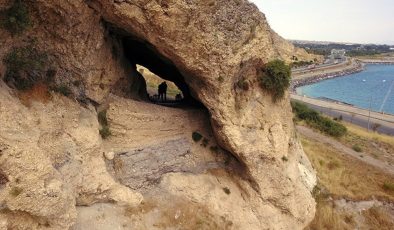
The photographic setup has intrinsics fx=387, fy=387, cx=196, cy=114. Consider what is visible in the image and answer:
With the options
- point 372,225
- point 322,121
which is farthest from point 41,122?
point 322,121

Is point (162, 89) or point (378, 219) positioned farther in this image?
point (162, 89)

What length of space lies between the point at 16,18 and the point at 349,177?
28.0 meters

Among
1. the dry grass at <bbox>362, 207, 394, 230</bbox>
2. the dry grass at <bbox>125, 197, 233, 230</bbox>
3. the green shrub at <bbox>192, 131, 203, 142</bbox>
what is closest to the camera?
the dry grass at <bbox>125, 197, 233, 230</bbox>

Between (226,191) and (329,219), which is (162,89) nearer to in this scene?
(226,191)

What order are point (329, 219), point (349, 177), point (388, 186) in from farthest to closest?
1. point (349, 177)
2. point (388, 186)
3. point (329, 219)

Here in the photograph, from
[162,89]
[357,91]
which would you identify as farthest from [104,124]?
[357,91]

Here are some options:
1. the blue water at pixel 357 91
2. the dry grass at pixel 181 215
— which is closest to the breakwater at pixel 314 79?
the blue water at pixel 357 91

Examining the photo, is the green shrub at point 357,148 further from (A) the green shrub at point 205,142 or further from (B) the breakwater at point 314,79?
(B) the breakwater at point 314,79

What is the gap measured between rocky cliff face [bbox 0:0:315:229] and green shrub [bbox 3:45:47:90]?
347 mm

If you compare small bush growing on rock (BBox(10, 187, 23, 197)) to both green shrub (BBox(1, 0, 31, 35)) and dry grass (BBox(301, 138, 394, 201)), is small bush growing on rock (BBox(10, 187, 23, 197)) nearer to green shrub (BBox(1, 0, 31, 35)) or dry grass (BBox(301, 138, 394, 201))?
green shrub (BBox(1, 0, 31, 35))

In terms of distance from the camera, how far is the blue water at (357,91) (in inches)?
5221

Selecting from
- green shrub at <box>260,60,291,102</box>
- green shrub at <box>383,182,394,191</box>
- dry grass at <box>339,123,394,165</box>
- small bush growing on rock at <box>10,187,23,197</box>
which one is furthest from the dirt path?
small bush growing on rock at <box>10,187,23,197</box>

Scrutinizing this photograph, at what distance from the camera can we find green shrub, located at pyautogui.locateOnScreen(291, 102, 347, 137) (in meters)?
57.2

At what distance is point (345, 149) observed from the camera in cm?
4797
